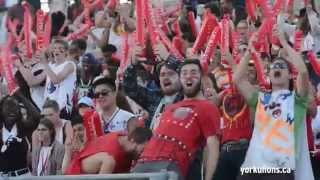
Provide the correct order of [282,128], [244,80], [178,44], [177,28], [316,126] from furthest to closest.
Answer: [177,28]
[178,44]
[316,126]
[244,80]
[282,128]

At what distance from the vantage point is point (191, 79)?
7.27m

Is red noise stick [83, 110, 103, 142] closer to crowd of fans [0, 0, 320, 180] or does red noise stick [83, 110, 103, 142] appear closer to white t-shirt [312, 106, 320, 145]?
crowd of fans [0, 0, 320, 180]

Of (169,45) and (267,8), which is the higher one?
(267,8)

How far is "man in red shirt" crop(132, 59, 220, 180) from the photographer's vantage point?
699 centimetres

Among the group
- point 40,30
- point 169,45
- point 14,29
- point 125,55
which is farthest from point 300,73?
point 14,29

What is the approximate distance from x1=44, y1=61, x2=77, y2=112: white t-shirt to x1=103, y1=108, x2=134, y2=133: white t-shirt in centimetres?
159

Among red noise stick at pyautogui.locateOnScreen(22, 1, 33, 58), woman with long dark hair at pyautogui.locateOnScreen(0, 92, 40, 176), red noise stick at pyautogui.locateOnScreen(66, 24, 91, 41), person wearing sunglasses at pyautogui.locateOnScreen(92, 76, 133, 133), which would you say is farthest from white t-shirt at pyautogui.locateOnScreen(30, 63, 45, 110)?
person wearing sunglasses at pyautogui.locateOnScreen(92, 76, 133, 133)

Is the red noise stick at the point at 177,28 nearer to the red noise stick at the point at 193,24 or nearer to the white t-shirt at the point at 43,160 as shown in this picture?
the red noise stick at the point at 193,24

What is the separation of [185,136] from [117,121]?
120 cm

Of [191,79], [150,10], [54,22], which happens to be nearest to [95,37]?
[54,22]

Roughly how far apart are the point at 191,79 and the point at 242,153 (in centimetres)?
70

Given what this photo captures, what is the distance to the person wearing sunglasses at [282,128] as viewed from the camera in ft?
23.2

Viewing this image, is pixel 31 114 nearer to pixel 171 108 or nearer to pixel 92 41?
pixel 171 108

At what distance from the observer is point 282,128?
7.10 meters
